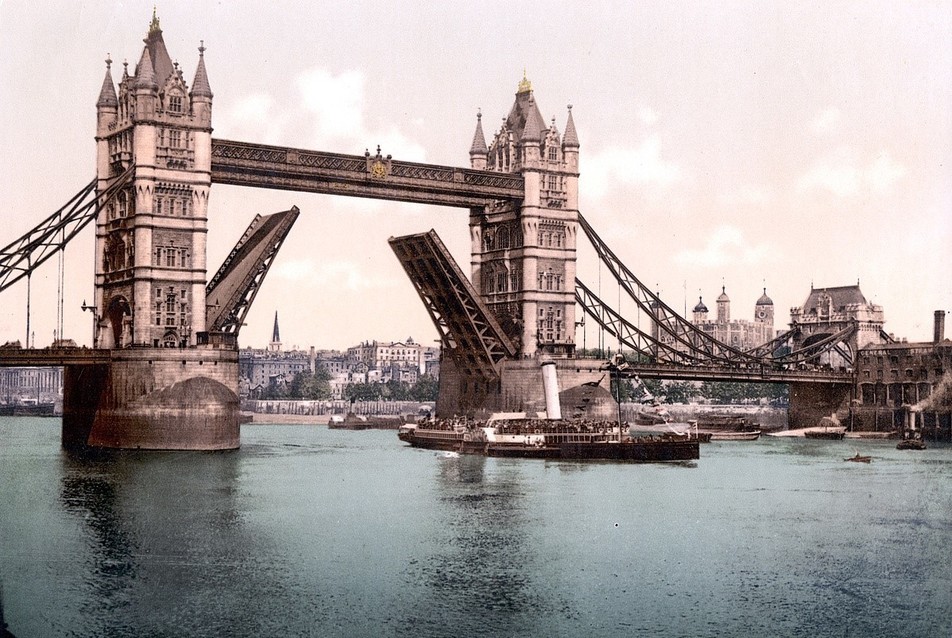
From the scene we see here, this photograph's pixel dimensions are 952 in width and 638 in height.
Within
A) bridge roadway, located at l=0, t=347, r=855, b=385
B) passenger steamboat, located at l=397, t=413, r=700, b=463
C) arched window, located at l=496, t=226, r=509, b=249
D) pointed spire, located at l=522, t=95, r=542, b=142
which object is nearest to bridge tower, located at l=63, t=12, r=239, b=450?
bridge roadway, located at l=0, t=347, r=855, b=385

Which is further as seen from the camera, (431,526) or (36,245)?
(36,245)

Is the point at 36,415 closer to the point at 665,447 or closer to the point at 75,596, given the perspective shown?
the point at 665,447

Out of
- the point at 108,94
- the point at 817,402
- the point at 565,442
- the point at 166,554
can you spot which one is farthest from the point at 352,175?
the point at 817,402

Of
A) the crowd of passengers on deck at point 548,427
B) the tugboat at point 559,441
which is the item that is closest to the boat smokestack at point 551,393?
the tugboat at point 559,441

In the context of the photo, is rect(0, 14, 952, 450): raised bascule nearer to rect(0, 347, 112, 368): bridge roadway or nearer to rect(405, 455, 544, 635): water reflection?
rect(0, 347, 112, 368): bridge roadway

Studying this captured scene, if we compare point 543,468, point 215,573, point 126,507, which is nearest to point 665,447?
point 543,468

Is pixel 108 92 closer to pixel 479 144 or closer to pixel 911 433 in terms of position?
pixel 479 144
